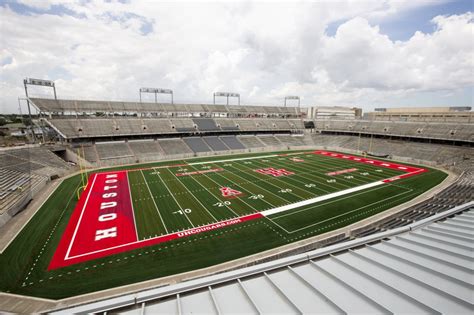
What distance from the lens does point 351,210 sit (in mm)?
17922

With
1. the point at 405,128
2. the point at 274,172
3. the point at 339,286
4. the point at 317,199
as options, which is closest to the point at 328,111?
the point at 405,128

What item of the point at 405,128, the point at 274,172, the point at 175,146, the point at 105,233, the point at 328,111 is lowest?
the point at 105,233

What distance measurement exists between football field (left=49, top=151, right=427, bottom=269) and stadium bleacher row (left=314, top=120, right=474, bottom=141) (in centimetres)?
1538

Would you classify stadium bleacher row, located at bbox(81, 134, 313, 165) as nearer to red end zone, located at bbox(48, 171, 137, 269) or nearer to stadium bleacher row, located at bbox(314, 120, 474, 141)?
stadium bleacher row, located at bbox(314, 120, 474, 141)

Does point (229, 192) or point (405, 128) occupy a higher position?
point (405, 128)

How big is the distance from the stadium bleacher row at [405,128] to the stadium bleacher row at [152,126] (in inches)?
364

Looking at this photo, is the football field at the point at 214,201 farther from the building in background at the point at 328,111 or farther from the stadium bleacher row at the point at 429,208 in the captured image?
the building in background at the point at 328,111

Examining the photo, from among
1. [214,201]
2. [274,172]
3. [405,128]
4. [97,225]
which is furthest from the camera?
[405,128]

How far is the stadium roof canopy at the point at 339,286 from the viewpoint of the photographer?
332 cm

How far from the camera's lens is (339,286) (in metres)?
3.82

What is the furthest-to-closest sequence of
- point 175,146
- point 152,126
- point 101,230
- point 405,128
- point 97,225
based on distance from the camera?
point 405,128 < point 152,126 < point 175,146 < point 97,225 < point 101,230

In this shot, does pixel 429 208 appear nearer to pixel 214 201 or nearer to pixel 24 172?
pixel 214 201

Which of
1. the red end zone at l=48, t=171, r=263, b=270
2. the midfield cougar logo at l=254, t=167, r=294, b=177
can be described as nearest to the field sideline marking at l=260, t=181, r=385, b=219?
the red end zone at l=48, t=171, r=263, b=270

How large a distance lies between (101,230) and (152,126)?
3278 centimetres
